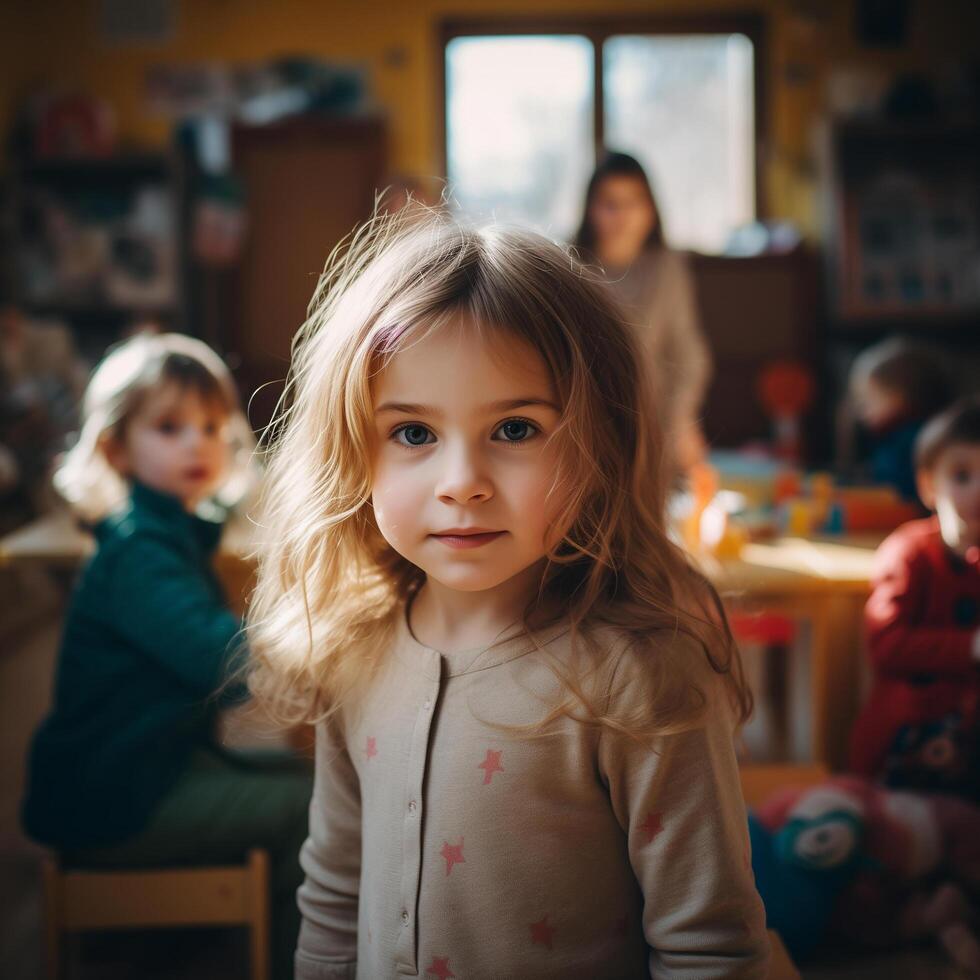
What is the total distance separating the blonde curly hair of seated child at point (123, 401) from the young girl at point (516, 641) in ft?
2.13

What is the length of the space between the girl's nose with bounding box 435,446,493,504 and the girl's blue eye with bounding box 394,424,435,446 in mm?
34

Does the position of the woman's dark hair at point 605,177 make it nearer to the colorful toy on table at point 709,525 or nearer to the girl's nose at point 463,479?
the colorful toy on table at point 709,525

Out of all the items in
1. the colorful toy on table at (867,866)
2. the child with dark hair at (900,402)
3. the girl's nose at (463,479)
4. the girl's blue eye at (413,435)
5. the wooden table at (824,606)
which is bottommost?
the colorful toy on table at (867,866)

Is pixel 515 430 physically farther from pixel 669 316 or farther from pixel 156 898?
pixel 669 316

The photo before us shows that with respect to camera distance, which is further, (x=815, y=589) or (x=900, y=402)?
(x=900, y=402)

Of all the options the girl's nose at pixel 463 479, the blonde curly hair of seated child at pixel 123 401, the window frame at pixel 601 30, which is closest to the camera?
the girl's nose at pixel 463 479

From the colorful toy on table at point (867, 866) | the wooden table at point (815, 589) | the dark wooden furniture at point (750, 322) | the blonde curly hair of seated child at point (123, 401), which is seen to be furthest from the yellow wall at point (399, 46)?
the colorful toy on table at point (867, 866)

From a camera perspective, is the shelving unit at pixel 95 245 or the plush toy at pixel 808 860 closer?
the plush toy at pixel 808 860

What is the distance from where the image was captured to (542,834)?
774 mm

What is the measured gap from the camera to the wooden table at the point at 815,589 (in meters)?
1.72

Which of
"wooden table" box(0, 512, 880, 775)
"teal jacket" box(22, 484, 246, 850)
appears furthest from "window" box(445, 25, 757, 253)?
"teal jacket" box(22, 484, 246, 850)

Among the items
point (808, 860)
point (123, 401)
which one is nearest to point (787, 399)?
point (808, 860)

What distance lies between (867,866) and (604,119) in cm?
339

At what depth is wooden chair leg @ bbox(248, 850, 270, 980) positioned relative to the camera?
1.35 metres
